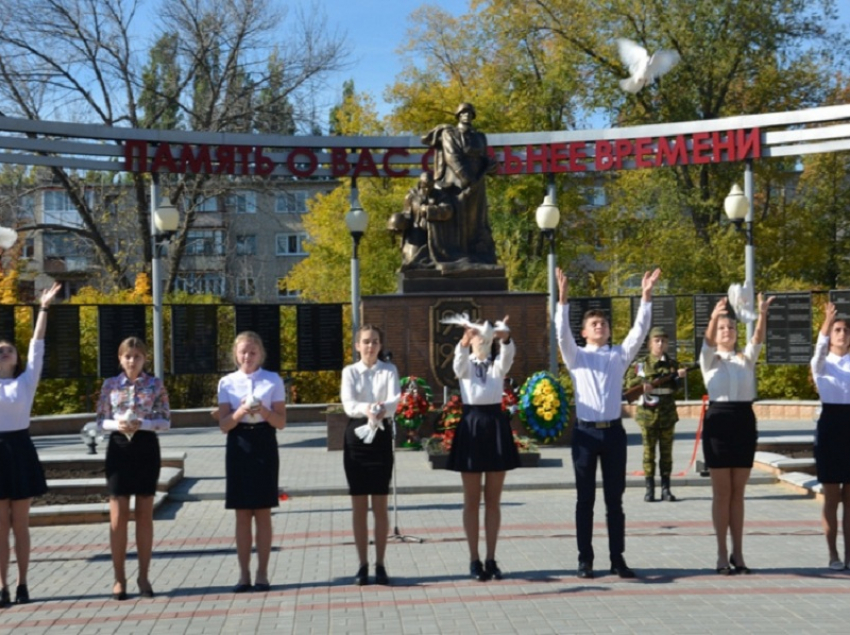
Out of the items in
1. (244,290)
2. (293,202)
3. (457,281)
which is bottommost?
(457,281)

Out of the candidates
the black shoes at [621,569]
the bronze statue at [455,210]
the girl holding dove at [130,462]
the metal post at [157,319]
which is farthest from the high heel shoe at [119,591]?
the metal post at [157,319]

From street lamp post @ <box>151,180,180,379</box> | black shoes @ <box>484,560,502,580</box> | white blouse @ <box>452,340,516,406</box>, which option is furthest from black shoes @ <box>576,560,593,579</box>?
street lamp post @ <box>151,180,180,379</box>

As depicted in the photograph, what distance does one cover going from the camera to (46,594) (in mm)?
8977

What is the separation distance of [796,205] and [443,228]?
20482 millimetres

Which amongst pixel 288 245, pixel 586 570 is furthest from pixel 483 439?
pixel 288 245

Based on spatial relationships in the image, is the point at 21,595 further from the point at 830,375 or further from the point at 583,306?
the point at 583,306

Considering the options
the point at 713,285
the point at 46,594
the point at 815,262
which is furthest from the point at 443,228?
the point at 815,262

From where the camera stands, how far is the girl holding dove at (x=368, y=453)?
8859 millimetres

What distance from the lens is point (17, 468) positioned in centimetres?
861

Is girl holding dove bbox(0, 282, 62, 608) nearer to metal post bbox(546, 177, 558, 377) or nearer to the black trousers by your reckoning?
the black trousers

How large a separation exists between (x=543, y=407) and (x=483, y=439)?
6891 mm

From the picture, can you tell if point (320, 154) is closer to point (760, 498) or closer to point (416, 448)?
point (416, 448)

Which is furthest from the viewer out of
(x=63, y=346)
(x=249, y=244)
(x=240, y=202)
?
(x=249, y=244)

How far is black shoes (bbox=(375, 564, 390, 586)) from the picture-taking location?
29.1 feet
